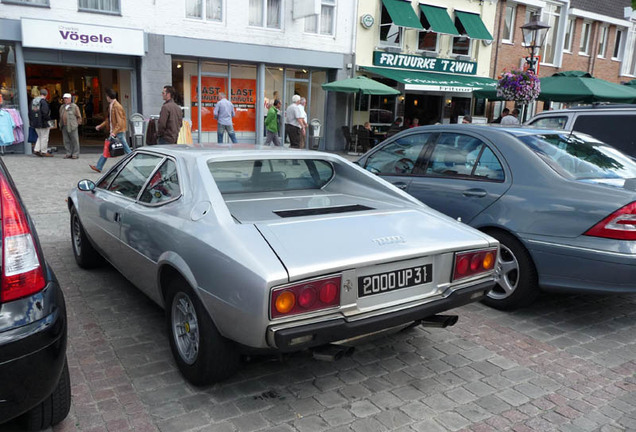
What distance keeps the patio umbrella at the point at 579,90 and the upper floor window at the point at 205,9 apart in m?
10.5

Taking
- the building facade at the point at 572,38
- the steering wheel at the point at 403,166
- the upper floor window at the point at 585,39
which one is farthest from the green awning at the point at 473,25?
the steering wheel at the point at 403,166

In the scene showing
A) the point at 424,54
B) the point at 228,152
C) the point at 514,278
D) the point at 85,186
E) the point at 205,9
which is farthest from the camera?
the point at 424,54

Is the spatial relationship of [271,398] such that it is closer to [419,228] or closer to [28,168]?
[419,228]

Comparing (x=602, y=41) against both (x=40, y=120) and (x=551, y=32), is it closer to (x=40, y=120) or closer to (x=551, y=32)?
(x=551, y=32)

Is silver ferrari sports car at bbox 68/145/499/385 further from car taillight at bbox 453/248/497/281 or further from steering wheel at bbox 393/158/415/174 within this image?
steering wheel at bbox 393/158/415/174

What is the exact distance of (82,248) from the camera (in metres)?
5.18

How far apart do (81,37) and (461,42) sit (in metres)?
15.6

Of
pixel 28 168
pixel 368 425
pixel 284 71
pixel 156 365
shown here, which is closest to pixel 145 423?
pixel 156 365

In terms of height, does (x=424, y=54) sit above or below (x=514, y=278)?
above

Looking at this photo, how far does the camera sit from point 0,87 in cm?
1494

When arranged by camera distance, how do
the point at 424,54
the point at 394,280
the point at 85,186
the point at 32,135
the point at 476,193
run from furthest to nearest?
the point at 424,54
the point at 32,135
the point at 476,193
the point at 85,186
the point at 394,280

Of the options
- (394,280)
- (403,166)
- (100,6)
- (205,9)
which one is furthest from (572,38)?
(394,280)

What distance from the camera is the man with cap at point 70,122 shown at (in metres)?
13.7

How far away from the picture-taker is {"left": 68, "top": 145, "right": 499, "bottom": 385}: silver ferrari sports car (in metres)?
2.68
